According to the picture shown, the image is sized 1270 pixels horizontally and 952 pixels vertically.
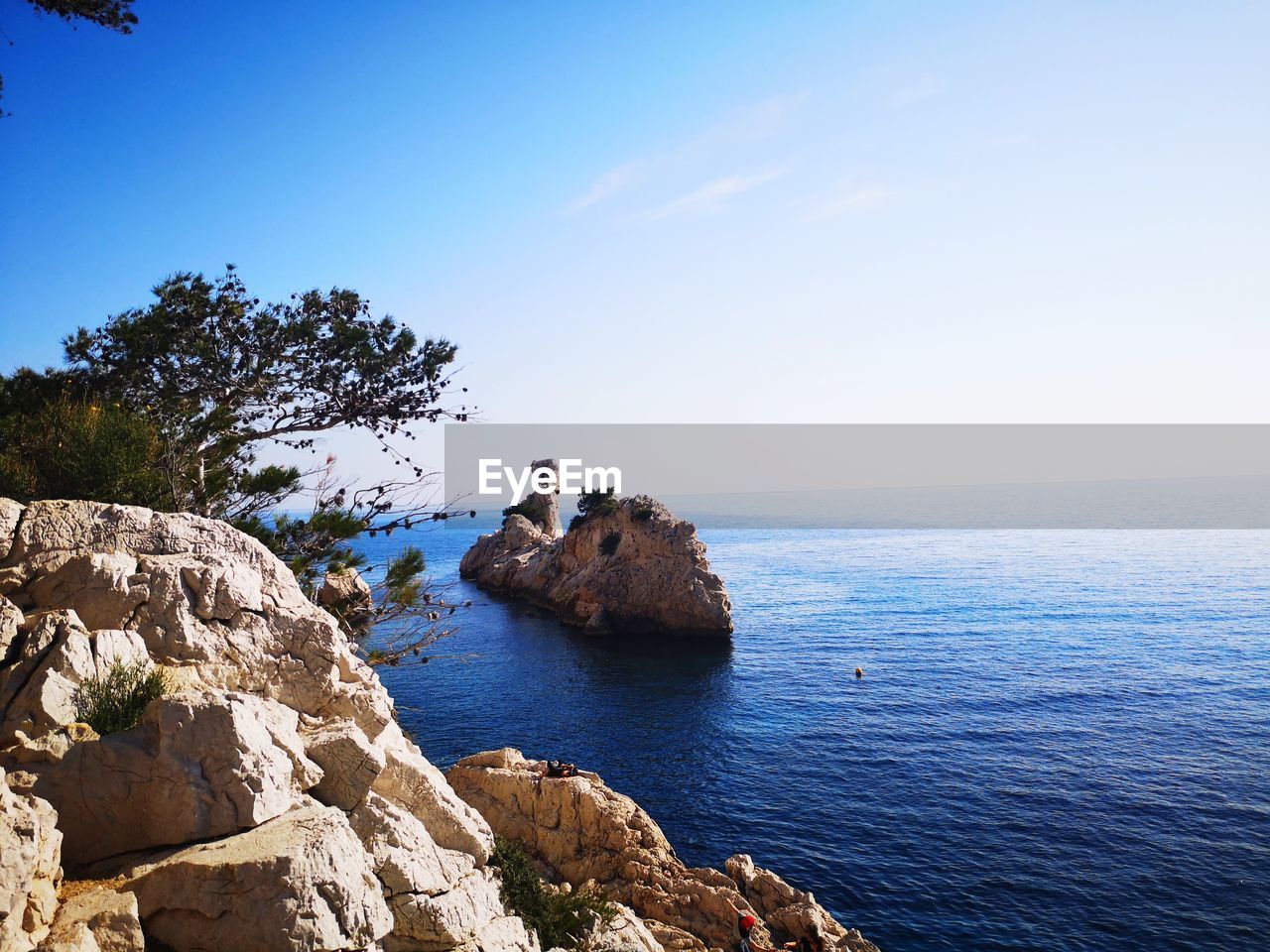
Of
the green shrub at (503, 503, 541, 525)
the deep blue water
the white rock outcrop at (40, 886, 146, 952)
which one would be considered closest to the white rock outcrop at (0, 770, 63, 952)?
the white rock outcrop at (40, 886, 146, 952)

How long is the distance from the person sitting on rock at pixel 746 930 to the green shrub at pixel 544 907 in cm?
363

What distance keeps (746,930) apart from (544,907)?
7039mm

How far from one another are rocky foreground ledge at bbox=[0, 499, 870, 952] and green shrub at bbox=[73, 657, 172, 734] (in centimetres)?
17

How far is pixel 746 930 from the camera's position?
1800cm

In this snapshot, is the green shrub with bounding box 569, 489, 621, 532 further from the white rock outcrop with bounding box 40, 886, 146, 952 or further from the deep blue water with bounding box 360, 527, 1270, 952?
the white rock outcrop with bounding box 40, 886, 146, 952

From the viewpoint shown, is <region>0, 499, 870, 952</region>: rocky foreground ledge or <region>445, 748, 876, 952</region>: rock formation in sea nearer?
<region>0, 499, 870, 952</region>: rocky foreground ledge

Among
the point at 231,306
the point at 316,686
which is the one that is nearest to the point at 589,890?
the point at 316,686

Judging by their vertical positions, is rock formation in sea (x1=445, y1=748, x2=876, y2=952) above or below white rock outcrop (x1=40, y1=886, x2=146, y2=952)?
below

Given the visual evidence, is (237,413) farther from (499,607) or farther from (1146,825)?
(499,607)

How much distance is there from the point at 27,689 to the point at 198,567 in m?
3.43

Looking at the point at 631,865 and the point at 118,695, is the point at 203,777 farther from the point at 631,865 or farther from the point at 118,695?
the point at 631,865

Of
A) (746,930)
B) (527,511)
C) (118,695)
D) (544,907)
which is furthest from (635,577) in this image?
(118,695)

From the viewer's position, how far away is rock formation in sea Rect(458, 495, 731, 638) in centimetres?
6200

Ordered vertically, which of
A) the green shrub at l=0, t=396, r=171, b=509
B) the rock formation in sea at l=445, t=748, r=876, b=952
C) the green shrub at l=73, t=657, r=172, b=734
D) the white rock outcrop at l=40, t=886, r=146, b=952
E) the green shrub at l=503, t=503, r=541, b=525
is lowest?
the rock formation in sea at l=445, t=748, r=876, b=952
